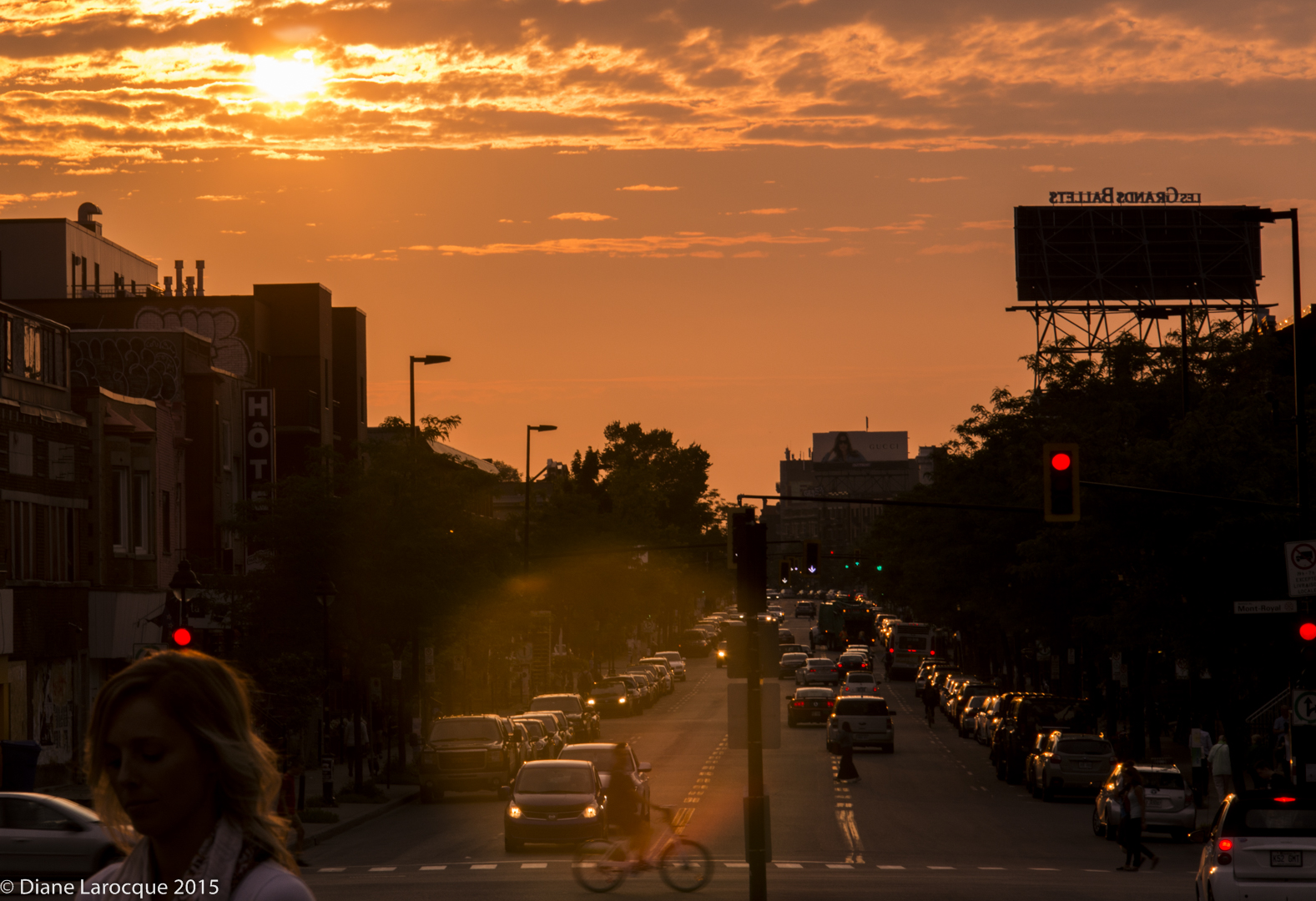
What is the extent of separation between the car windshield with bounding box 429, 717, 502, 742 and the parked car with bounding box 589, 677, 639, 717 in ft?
107

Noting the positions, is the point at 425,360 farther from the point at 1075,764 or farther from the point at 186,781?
the point at 186,781

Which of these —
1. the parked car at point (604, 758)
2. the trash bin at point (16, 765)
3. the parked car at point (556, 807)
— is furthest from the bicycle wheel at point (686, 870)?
the trash bin at point (16, 765)

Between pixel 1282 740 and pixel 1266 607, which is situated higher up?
pixel 1266 607

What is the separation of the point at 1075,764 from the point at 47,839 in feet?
84.8

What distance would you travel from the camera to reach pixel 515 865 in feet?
85.6

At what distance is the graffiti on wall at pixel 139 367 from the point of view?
49719 mm

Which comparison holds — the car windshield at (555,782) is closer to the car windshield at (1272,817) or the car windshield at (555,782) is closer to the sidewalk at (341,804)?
the sidewalk at (341,804)

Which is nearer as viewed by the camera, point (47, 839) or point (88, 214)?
point (47, 839)

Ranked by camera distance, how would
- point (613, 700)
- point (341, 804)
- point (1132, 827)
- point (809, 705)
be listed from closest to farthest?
point (1132, 827) → point (341, 804) → point (809, 705) → point (613, 700)

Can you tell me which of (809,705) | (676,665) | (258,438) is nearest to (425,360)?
(258,438)

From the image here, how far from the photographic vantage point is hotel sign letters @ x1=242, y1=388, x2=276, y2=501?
2076 inches

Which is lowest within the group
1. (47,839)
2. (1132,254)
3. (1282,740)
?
(1282,740)

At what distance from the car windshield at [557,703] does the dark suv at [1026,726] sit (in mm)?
15856

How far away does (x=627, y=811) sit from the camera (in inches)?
931
